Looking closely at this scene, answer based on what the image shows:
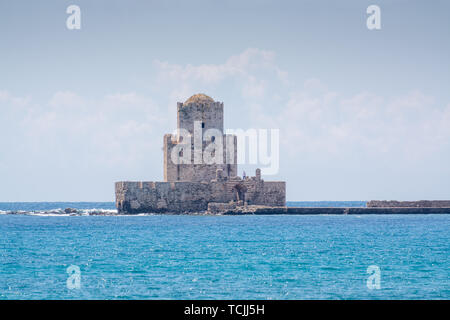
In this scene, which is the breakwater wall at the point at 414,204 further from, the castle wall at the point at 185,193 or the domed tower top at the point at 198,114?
the domed tower top at the point at 198,114

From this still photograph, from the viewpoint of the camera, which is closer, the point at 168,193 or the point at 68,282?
the point at 68,282

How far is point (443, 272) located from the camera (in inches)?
746

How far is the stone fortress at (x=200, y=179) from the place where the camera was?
44031 mm

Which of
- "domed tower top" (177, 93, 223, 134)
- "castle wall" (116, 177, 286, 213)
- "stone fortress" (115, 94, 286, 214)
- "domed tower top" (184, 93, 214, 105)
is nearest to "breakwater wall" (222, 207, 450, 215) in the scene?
"castle wall" (116, 177, 286, 213)

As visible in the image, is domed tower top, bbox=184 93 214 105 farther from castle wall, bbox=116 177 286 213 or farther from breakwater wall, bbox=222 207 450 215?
breakwater wall, bbox=222 207 450 215

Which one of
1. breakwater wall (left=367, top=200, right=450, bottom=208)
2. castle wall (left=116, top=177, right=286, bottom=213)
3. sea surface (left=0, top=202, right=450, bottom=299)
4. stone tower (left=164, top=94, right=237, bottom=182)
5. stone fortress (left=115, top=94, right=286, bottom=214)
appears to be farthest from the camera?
breakwater wall (left=367, top=200, right=450, bottom=208)

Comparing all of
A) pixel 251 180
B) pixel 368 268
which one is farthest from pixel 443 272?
pixel 251 180

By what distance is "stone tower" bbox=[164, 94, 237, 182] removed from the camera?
Result: 44812 millimetres

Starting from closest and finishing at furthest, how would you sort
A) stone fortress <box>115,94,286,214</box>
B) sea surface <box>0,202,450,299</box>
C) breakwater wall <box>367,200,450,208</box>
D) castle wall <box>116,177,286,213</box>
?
1. sea surface <box>0,202,450,299</box>
2. castle wall <box>116,177,286,213</box>
3. stone fortress <box>115,94,286,214</box>
4. breakwater wall <box>367,200,450,208</box>

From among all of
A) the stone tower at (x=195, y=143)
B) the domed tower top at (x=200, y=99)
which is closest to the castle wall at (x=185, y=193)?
the stone tower at (x=195, y=143)
